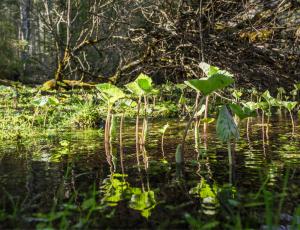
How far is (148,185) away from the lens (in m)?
2.51

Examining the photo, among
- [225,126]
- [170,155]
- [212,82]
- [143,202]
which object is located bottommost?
[143,202]

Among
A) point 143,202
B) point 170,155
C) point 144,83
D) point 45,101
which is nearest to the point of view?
point 143,202

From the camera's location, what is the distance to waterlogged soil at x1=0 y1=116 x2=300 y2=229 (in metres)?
1.81

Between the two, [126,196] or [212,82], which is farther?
[212,82]

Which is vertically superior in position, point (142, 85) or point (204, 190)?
point (142, 85)

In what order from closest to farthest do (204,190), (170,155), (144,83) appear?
(204,190)
(144,83)
(170,155)

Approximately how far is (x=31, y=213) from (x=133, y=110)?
20.9 ft

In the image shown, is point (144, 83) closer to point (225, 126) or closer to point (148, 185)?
point (225, 126)

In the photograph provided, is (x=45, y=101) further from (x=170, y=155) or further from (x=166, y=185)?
(x=166, y=185)

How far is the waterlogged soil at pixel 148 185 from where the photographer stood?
5.93ft

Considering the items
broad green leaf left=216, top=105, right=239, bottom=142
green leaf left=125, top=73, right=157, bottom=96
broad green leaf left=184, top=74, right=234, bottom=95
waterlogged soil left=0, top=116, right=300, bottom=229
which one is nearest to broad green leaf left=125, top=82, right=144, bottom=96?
green leaf left=125, top=73, right=157, bottom=96

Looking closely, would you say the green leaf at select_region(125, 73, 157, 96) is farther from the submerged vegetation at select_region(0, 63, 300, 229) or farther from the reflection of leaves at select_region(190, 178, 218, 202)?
the reflection of leaves at select_region(190, 178, 218, 202)

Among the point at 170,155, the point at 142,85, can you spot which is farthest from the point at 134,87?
the point at 170,155

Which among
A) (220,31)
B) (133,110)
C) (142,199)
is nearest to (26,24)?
(133,110)
